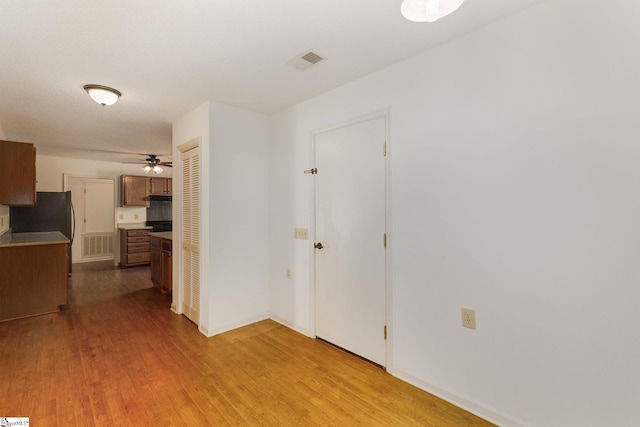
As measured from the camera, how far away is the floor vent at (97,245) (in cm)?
679

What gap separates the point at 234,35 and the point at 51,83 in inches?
76.5

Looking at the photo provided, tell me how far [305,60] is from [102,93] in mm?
1895

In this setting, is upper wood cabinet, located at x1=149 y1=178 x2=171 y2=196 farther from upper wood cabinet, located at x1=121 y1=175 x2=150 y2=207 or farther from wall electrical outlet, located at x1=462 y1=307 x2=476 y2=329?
wall electrical outlet, located at x1=462 y1=307 x2=476 y2=329

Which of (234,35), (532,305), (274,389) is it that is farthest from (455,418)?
(234,35)

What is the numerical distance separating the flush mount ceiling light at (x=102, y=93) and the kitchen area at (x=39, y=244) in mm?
2096

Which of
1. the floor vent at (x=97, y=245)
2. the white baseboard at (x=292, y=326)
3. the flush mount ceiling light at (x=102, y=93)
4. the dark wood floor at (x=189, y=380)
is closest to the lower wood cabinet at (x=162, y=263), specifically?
the dark wood floor at (x=189, y=380)

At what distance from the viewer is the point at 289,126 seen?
10.8 ft

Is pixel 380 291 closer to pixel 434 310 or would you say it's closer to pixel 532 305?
pixel 434 310

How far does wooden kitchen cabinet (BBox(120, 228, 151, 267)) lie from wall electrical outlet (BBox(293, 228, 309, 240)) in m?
5.03

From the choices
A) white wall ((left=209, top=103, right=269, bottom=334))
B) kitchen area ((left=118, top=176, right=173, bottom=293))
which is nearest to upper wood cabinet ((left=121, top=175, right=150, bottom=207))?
kitchen area ((left=118, top=176, right=173, bottom=293))

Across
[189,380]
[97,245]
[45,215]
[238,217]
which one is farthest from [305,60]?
[97,245]

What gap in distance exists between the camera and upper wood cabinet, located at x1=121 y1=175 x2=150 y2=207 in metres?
6.70

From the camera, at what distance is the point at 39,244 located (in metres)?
3.66

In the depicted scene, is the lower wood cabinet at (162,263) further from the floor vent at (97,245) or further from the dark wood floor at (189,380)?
the floor vent at (97,245)
